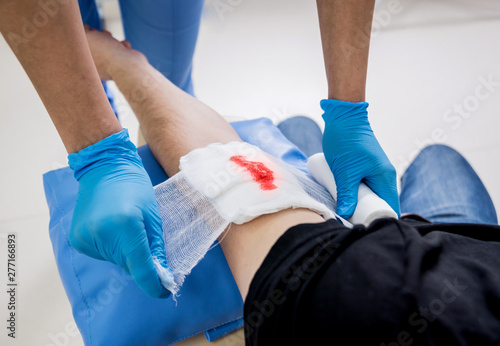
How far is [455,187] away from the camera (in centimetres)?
122

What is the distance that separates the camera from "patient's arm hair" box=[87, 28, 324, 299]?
684 mm

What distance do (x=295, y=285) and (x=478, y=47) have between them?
7.34 ft

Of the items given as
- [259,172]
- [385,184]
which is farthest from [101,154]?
[385,184]

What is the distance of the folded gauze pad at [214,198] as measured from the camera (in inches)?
27.7

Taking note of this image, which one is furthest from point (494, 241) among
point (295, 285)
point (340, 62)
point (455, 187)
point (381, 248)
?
point (455, 187)

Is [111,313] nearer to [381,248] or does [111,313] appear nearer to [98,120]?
[98,120]

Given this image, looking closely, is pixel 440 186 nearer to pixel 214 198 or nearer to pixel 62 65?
pixel 214 198

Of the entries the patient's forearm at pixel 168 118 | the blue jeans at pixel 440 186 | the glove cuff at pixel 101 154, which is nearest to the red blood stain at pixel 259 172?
the patient's forearm at pixel 168 118

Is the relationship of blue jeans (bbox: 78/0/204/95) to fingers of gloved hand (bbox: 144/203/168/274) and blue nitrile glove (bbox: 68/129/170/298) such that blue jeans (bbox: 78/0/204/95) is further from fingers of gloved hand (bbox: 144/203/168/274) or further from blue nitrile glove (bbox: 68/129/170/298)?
fingers of gloved hand (bbox: 144/203/168/274)

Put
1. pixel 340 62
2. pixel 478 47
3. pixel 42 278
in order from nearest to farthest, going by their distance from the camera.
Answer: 1. pixel 340 62
2. pixel 42 278
3. pixel 478 47

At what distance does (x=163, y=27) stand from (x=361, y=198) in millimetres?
856

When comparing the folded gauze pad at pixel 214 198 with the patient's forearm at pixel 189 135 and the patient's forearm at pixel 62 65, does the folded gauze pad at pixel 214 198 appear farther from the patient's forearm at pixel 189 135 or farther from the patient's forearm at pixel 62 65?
the patient's forearm at pixel 62 65

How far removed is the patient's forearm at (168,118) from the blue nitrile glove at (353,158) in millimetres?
249

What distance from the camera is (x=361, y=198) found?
83 cm
